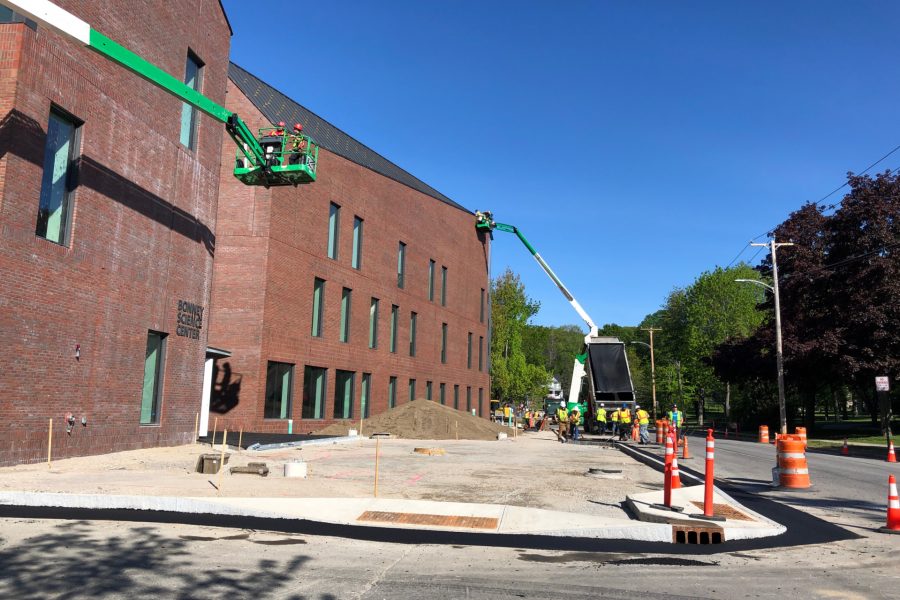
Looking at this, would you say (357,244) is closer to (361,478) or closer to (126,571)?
(361,478)

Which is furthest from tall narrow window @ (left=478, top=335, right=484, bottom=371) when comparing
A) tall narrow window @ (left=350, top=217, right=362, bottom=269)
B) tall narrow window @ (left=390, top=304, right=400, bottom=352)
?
tall narrow window @ (left=350, top=217, right=362, bottom=269)

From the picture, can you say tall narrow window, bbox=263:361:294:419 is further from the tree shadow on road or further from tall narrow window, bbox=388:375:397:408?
the tree shadow on road

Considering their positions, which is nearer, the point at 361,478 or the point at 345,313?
the point at 361,478

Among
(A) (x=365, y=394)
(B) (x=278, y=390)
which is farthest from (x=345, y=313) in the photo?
(B) (x=278, y=390)

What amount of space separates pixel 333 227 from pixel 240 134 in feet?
39.0

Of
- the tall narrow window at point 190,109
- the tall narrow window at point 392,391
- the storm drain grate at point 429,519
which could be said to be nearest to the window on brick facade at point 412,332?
the tall narrow window at point 392,391

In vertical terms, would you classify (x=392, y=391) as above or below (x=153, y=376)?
below

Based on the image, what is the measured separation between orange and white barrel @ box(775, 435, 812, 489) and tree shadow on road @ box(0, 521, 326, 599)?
36.2ft

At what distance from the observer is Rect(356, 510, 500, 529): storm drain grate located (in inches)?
366

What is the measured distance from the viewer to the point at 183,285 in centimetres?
2130

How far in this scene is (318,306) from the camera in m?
32.1

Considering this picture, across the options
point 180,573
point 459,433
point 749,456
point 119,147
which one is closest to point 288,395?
point 459,433

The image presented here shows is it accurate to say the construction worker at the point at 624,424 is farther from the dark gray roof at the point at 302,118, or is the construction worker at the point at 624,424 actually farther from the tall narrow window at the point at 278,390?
the dark gray roof at the point at 302,118

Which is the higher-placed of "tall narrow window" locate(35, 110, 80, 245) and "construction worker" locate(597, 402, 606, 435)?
"tall narrow window" locate(35, 110, 80, 245)
